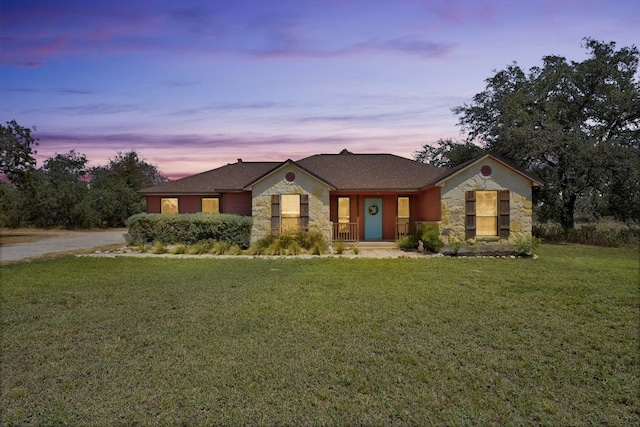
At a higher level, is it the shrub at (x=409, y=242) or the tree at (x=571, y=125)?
the tree at (x=571, y=125)

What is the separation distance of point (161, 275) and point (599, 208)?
2144 cm

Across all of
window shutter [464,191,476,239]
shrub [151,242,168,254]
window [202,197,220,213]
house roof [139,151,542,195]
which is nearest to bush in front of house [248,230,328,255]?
house roof [139,151,542,195]

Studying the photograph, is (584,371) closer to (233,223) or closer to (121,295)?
(121,295)

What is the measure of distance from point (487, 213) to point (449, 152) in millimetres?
8294

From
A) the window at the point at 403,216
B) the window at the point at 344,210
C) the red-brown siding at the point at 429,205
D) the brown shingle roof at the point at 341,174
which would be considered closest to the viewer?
the red-brown siding at the point at 429,205

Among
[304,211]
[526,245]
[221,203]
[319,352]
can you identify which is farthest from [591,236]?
[319,352]

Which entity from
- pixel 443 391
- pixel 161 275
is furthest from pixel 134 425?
pixel 161 275

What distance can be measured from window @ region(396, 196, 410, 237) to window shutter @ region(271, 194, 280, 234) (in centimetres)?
629

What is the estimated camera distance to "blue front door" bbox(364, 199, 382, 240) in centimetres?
1967

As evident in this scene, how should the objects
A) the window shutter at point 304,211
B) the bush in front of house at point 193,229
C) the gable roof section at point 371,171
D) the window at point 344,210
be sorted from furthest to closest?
the window at point 344,210 → the gable roof section at point 371,171 → the window shutter at point 304,211 → the bush in front of house at point 193,229

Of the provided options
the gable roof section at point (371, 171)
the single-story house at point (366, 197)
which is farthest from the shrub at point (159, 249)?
the gable roof section at point (371, 171)

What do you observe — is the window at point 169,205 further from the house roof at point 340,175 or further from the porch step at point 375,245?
the porch step at point 375,245

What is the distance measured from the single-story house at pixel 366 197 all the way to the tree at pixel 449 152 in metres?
3.46

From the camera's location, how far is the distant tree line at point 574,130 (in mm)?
18672
